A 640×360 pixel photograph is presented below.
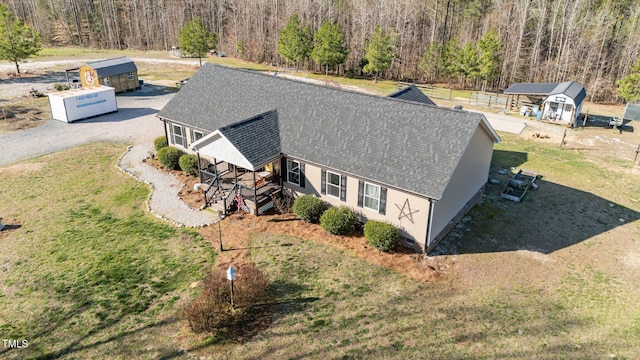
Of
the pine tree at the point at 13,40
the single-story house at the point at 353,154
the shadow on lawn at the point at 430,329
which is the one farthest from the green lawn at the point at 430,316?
the pine tree at the point at 13,40

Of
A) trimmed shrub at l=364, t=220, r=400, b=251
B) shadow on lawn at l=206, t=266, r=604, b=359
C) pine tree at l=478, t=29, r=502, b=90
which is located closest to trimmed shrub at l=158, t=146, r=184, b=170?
trimmed shrub at l=364, t=220, r=400, b=251

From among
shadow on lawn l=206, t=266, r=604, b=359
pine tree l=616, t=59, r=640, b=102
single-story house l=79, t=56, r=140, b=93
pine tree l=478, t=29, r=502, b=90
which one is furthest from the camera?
pine tree l=478, t=29, r=502, b=90

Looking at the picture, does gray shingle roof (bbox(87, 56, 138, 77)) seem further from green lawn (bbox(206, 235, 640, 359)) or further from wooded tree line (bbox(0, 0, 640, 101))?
green lawn (bbox(206, 235, 640, 359))

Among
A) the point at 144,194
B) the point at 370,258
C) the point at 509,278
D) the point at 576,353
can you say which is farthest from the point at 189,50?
the point at 576,353

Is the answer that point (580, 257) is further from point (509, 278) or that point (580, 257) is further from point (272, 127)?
point (272, 127)

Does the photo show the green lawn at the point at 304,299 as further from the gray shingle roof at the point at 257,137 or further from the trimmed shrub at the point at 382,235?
the gray shingle roof at the point at 257,137

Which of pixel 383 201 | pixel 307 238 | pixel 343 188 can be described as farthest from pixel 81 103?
pixel 383 201

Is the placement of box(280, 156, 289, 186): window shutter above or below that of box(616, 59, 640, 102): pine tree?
below
